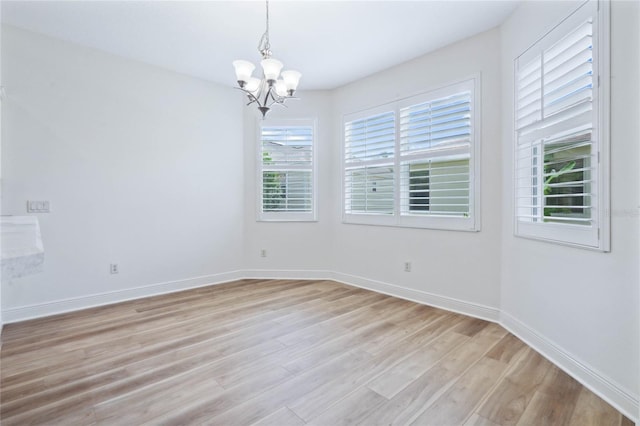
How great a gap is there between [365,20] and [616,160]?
2271mm

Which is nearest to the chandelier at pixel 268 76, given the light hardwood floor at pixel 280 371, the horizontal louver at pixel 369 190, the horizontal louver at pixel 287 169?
the horizontal louver at pixel 369 190

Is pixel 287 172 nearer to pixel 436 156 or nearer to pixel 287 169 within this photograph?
pixel 287 169

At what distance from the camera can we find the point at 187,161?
418 centimetres

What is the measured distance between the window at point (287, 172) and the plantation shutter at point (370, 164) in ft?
1.98

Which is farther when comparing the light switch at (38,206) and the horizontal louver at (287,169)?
→ the horizontal louver at (287,169)

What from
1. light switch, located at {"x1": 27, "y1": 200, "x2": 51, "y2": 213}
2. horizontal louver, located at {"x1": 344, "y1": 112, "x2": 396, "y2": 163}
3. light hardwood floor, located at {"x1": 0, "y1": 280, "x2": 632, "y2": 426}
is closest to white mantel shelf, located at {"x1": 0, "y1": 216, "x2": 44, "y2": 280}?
light hardwood floor, located at {"x1": 0, "y1": 280, "x2": 632, "y2": 426}

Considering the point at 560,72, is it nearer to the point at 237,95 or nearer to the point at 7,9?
the point at 237,95

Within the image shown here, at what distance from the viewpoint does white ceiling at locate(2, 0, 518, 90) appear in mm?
2686

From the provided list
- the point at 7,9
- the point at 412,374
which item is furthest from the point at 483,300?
the point at 7,9

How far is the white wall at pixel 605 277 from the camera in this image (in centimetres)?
171

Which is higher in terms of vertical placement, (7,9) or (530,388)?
(7,9)

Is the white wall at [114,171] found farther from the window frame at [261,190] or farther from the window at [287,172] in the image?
the window at [287,172]

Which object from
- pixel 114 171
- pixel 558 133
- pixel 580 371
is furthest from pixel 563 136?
pixel 114 171

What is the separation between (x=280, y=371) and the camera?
2.12 metres
